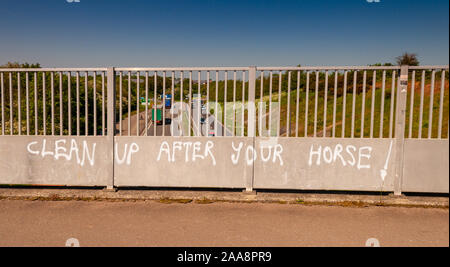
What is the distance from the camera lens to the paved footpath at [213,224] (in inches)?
156

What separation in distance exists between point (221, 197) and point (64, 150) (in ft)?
9.16

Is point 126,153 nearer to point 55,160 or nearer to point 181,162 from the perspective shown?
point 181,162

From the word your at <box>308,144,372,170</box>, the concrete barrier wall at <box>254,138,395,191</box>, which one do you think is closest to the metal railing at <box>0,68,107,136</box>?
the concrete barrier wall at <box>254,138,395,191</box>

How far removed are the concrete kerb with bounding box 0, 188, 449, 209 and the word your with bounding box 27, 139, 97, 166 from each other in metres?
0.59

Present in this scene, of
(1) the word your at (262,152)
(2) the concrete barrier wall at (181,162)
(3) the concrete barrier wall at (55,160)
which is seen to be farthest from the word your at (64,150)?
(1) the word your at (262,152)

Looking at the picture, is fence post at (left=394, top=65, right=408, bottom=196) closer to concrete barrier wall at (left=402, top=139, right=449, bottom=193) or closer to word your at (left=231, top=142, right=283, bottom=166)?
concrete barrier wall at (left=402, top=139, right=449, bottom=193)

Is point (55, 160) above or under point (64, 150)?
under

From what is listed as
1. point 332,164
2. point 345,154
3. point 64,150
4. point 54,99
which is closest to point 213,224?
point 332,164

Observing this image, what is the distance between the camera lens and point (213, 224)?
4500mm

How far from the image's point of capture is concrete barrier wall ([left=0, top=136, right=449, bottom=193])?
5.56 metres

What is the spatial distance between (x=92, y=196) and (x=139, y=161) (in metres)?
0.95

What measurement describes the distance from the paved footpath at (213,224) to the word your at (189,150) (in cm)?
82

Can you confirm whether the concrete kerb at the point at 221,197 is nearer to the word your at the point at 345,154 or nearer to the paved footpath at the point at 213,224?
the paved footpath at the point at 213,224

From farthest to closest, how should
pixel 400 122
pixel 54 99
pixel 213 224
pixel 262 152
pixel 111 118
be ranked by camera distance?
pixel 54 99, pixel 111 118, pixel 262 152, pixel 400 122, pixel 213 224
